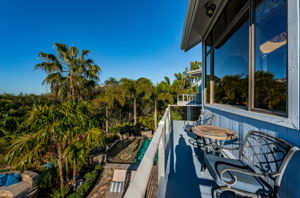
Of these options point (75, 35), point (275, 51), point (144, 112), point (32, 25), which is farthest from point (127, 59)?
point (275, 51)

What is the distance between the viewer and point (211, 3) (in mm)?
2459

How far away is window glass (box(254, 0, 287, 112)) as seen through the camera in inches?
49.5

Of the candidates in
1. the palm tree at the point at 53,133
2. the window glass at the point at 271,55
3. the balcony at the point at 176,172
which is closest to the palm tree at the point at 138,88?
the palm tree at the point at 53,133

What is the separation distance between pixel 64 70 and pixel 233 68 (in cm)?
775

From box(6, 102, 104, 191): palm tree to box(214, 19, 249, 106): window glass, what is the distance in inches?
132

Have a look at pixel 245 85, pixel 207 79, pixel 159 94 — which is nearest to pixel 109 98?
pixel 159 94

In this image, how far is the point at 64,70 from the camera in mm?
6527

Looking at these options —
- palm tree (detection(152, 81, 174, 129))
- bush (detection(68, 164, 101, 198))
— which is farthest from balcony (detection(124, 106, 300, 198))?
palm tree (detection(152, 81, 174, 129))

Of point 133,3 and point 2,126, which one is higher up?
point 133,3

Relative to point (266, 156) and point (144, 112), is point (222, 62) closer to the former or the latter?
point (266, 156)

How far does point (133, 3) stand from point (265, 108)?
1040 centimetres

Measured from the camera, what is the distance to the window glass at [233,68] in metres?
2.01

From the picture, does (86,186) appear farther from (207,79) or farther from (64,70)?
(64,70)

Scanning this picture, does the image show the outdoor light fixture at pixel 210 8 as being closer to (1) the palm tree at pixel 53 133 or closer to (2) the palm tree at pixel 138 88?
(1) the palm tree at pixel 53 133
